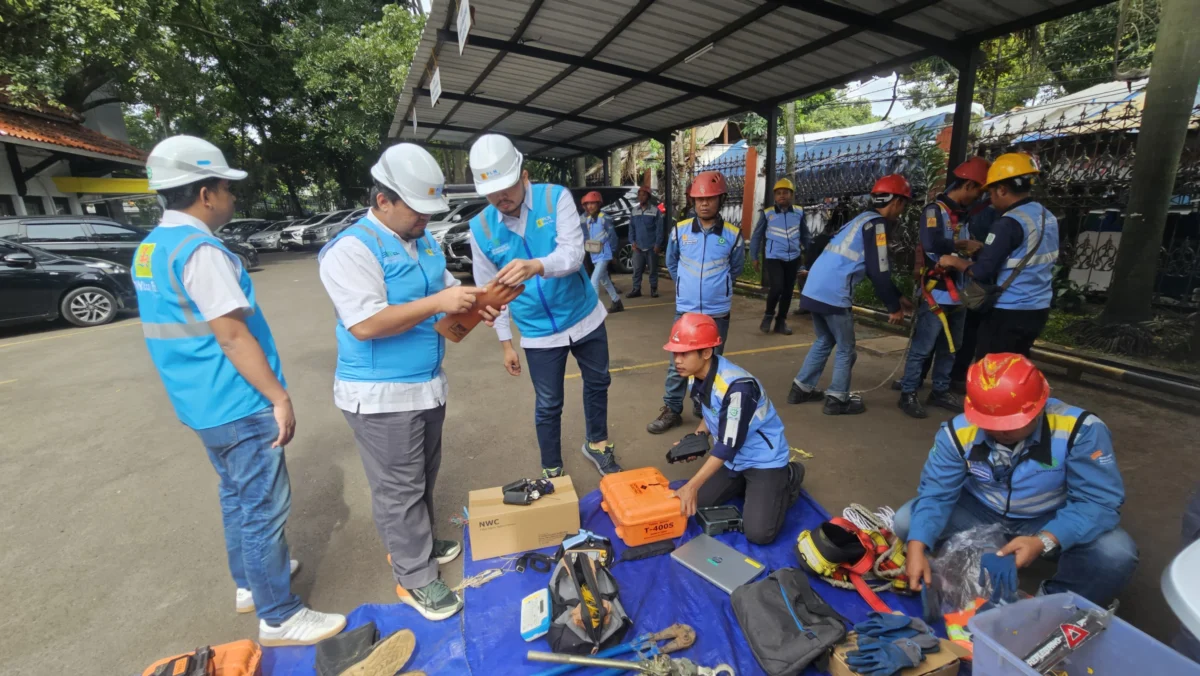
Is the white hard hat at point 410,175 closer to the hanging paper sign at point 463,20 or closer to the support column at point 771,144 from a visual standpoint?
the hanging paper sign at point 463,20

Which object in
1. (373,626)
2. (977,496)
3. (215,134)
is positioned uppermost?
(215,134)

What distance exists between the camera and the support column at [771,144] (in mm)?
7262

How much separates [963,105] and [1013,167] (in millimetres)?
1867

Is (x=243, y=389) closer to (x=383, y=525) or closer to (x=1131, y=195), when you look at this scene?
(x=383, y=525)

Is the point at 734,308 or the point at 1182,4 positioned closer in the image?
the point at 1182,4

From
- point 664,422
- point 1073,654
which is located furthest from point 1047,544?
point 664,422

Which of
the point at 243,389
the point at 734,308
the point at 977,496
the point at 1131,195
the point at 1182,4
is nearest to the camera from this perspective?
the point at 243,389

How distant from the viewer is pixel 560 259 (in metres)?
2.56

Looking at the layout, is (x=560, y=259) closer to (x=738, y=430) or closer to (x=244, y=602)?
(x=738, y=430)

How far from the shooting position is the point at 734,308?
8188 millimetres

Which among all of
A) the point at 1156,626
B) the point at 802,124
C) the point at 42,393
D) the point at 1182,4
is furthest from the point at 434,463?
the point at 802,124

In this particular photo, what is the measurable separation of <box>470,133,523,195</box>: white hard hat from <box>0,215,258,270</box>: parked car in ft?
26.7

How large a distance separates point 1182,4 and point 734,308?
5282 mm

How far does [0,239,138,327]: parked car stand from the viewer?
746 centimetres
